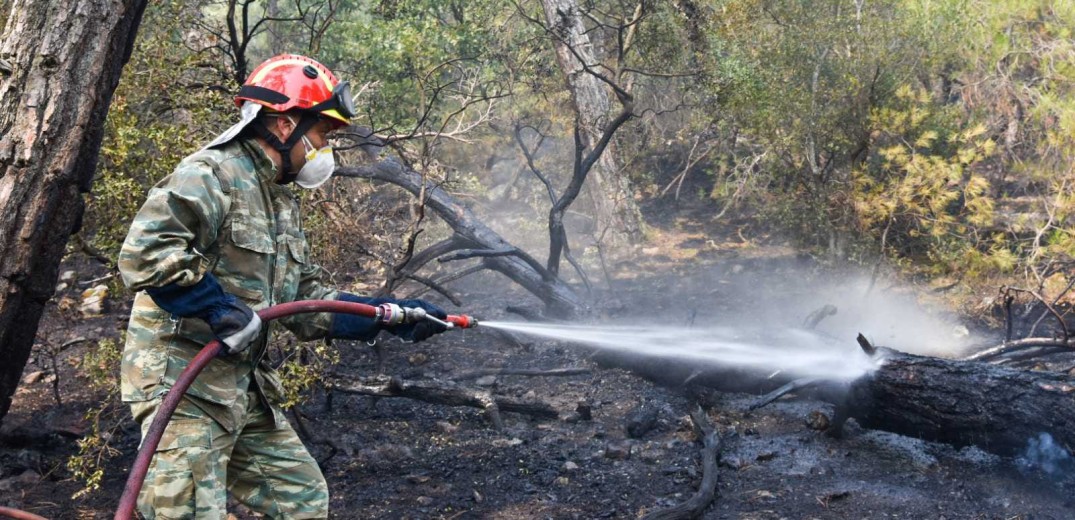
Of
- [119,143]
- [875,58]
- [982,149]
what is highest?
[875,58]

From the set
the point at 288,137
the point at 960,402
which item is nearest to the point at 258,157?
the point at 288,137

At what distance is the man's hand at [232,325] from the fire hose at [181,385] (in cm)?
5

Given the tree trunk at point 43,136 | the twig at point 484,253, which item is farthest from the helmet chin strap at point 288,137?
the twig at point 484,253

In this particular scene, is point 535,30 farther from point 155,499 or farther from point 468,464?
point 155,499

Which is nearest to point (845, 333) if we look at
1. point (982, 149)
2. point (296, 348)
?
point (982, 149)

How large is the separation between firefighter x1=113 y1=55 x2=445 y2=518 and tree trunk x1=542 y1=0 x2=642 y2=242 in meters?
7.55

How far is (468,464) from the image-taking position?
5.60 metres

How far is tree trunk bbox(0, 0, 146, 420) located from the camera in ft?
12.6

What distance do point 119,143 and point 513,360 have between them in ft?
14.0

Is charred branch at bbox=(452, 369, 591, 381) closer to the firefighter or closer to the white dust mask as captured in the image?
the firefighter

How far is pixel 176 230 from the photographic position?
2832 mm

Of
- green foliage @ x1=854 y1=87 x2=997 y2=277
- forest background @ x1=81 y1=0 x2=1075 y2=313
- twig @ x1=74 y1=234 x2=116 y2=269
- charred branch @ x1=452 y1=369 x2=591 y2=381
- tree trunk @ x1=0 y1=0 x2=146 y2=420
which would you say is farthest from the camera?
green foliage @ x1=854 y1=87 x2=997 y2=277

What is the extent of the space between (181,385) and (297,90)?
47.0 inches

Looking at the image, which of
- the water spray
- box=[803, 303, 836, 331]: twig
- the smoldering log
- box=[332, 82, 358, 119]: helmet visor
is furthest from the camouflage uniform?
box=[803, 303, 836, 331]: twig
